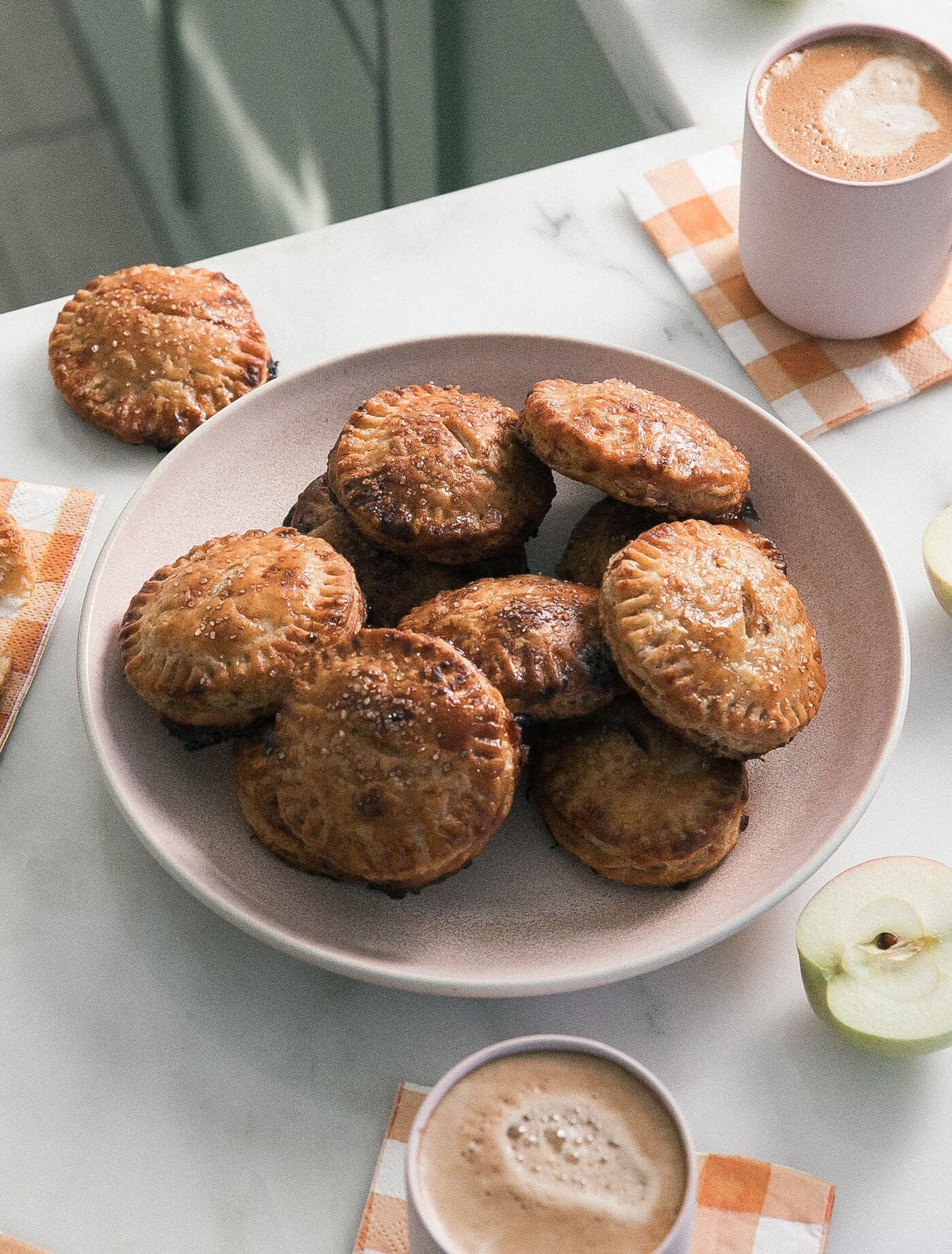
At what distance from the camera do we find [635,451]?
1414 millimetres

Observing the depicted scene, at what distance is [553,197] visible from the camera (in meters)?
2.14

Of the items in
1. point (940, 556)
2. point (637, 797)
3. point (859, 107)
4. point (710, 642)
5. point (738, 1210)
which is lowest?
point (738, 1210)

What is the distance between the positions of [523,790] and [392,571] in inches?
11.5

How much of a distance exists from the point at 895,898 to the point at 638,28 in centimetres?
165

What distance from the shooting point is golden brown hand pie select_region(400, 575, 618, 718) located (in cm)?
133

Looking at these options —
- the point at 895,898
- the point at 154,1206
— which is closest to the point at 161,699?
the point at 154,1206

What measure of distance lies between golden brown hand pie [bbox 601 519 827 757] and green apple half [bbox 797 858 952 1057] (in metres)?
0.18

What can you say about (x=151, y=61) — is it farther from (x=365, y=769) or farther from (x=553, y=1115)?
(x=553, y=1115)

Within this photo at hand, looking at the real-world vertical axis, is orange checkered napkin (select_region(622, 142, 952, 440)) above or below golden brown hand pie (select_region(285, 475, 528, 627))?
below

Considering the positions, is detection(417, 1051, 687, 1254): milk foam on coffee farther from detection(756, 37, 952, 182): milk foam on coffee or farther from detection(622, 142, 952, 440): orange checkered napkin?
detection(756, 37, 952, 182): milk foam on coffee

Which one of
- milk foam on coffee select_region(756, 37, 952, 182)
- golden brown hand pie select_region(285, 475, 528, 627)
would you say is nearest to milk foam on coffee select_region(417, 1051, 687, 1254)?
golden brown hand pie select_region(285, 475, 528, 627)

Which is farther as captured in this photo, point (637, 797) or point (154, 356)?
point (154, 356)

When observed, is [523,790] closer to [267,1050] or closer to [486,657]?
[486,657]

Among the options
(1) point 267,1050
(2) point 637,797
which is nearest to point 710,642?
(2) point 637,797
